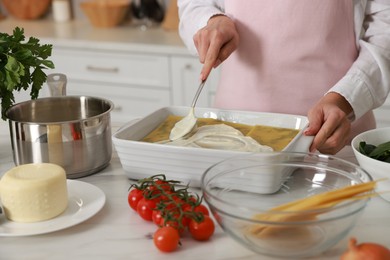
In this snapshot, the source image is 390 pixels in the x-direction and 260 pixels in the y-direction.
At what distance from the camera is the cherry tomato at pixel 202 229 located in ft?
3.63

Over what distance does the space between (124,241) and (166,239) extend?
96 mm

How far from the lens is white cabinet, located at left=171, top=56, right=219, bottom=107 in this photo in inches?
115

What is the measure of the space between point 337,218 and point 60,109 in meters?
0.74

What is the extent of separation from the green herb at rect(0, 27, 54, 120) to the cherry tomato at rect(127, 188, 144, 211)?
348 mm

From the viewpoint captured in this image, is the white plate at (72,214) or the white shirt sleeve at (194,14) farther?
the white shirt sleeve at (194,14)

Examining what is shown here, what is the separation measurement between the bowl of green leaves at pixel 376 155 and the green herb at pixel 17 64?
2.07 feet

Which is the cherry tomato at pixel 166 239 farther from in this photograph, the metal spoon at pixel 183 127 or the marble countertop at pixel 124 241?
the metal spoon at pixel 183 127

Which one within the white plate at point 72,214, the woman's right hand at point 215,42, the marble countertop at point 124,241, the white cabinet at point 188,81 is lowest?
the white cabinet at point 188,81

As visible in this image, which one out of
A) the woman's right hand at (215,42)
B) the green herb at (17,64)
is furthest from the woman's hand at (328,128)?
the green herb at (17,64)

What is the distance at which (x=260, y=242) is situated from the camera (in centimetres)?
105

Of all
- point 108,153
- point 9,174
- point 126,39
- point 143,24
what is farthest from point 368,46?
point 143,24

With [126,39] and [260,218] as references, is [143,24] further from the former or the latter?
[260,218]

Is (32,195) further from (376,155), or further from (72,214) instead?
(376,155)

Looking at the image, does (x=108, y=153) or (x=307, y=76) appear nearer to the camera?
(x=108, y=153)
